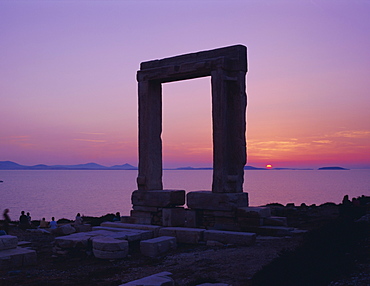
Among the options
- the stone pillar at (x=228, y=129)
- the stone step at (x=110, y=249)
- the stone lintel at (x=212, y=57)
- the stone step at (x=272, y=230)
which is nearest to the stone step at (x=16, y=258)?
the stone step at (x=110, y=249)

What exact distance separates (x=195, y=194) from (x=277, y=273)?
21.1 feet

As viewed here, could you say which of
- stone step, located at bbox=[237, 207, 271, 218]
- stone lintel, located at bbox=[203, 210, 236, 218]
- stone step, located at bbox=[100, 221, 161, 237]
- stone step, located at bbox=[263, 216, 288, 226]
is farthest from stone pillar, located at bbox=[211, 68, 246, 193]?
stone step, located at bbox=[100, 221, 161, 237]

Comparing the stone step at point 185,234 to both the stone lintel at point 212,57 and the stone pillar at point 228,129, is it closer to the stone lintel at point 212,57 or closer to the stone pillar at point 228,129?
the stone pillar at point 228,129

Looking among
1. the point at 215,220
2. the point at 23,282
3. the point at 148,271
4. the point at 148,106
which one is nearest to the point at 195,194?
the point at 215,220

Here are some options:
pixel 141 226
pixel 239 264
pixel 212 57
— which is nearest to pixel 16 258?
pixel 141 226

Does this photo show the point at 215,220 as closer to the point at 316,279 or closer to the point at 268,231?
the point at 268,231

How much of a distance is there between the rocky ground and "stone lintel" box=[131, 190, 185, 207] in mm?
2414

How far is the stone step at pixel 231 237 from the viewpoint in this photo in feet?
36.9

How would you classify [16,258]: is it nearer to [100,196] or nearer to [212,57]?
[212,57]

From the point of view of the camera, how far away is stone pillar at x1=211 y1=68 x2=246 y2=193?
1339cm

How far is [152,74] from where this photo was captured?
15000 millimetres

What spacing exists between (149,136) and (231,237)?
201 inches

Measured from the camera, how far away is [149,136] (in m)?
15.1

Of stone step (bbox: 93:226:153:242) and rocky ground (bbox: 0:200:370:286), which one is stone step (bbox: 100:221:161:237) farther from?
rocky ground (bbox: 0:200:370:286)
